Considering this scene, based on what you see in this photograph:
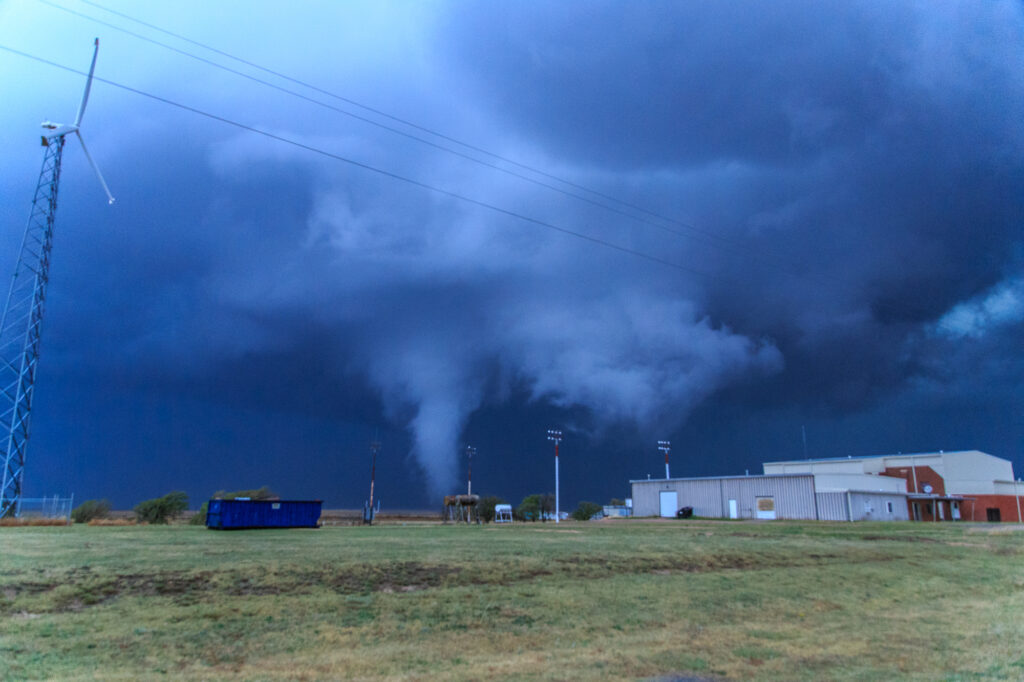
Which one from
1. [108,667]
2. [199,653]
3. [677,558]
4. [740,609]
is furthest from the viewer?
[677,558]

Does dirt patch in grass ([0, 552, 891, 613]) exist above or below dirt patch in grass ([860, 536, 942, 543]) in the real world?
above

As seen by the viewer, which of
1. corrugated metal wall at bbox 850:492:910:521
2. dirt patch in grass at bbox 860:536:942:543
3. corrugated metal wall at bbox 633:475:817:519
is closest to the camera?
dirt patch in grass at bbox 860:536:942:543

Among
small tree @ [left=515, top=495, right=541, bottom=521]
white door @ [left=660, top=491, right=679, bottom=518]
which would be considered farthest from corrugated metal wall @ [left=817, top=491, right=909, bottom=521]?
small tree @ [left=515, top=495, right=541, bottom=521]

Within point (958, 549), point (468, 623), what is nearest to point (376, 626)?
point (468, 623)

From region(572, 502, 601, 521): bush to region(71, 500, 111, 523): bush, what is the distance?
89040 millimetres

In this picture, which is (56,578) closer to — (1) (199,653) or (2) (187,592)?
(2) (187,592)

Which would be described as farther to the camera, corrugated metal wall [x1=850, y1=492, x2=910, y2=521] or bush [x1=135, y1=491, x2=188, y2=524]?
bush [x1=135, y1=491, x2=188, y2=524]

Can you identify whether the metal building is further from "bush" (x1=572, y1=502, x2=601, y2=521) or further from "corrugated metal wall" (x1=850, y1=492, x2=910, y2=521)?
"bush" (x1=572, y1=502, x2=601, y2=521)

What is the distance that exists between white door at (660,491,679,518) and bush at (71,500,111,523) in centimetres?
7337

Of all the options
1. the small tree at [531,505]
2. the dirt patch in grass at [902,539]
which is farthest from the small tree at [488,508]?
the dirt patch in grass at [902,539]

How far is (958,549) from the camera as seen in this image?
34.1 m

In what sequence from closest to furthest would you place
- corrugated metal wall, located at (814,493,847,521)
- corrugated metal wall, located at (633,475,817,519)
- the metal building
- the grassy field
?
1. the grassy field
2. corrugated metal wall, located at (814,493,847,521)
3. the metal building
4. corrugated metal wall, located at (633,475,817,519)

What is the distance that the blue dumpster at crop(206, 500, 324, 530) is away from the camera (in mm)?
51375

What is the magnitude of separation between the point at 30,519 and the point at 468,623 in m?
49.6
